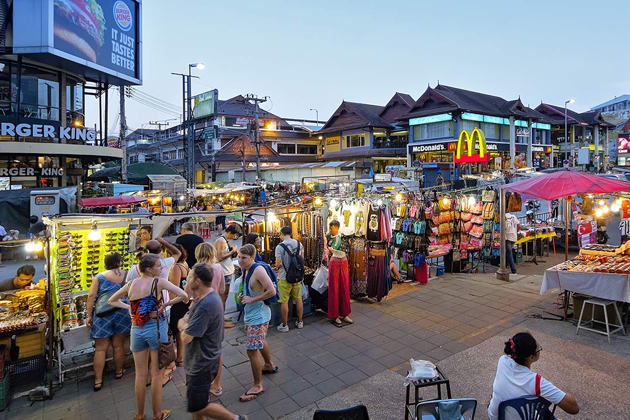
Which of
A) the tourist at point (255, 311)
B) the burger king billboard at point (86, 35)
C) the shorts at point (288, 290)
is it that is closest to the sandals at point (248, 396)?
the tourist at point (255, 311)

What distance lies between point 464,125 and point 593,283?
2506cm

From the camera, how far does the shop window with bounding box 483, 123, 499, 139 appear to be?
103 feet

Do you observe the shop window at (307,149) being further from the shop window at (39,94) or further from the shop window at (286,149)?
the shop window at (39,94)

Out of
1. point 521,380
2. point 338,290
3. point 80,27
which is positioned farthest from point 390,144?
point 521,380

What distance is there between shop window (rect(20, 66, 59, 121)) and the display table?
21.7 metres

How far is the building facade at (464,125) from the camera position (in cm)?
2933

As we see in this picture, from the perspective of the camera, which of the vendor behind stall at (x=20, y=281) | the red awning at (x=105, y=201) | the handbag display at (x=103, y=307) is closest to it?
the handbag display at (x=103, y=307)

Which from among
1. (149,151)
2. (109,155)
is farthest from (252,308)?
(149,151)

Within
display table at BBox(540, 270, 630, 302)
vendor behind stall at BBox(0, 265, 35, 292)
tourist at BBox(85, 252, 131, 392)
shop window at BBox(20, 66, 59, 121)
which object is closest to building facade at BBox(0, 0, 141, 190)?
shop window at BBox(20, 66, 59, 121)

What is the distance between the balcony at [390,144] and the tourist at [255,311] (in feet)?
113

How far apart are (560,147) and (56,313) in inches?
1931

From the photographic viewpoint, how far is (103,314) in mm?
4992

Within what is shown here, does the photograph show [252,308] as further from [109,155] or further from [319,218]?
[109,155]

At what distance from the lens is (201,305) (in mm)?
3609
